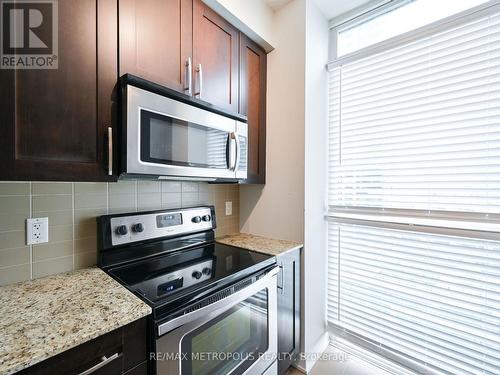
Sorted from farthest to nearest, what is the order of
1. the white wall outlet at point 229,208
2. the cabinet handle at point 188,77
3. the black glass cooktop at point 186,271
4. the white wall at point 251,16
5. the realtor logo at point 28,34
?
1. the white wall outlet at point 229,208
2. the white wall at point 251,16
3. the cabinet handle at point 188,77
4. the black glass cooktop at point 186,271
5. the realtor logo at point 28,34

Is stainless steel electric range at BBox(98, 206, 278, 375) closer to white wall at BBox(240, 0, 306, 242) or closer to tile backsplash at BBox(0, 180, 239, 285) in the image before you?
tile backsplash at BBox(0, 180, 239, 285)

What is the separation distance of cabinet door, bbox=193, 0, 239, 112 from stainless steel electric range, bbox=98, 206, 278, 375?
78 centimetres

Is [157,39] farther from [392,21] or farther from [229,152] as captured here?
[392,21]

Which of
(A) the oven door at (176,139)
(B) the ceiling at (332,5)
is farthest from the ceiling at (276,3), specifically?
(A) the oven door at (176,139)

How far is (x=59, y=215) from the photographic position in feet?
3.66

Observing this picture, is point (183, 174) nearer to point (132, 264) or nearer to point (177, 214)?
point (177, 214)

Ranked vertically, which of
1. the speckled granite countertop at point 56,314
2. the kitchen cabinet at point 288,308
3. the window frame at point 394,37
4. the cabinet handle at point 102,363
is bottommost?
the kitchen cabinet at point 288,308

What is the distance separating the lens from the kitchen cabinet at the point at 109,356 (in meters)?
0.63

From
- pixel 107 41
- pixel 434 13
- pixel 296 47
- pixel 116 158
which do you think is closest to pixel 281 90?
pixel 296 47

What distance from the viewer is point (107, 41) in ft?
3.14

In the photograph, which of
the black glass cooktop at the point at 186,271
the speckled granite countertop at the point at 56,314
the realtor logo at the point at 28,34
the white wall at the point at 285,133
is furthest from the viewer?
the white wall at the point at 285,133

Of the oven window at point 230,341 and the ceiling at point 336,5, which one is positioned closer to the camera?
the oven window at point 230,341

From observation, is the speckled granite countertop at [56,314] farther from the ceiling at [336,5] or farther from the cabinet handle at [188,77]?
the ceiling at [336,5]

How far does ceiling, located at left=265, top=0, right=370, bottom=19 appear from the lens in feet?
5.59
